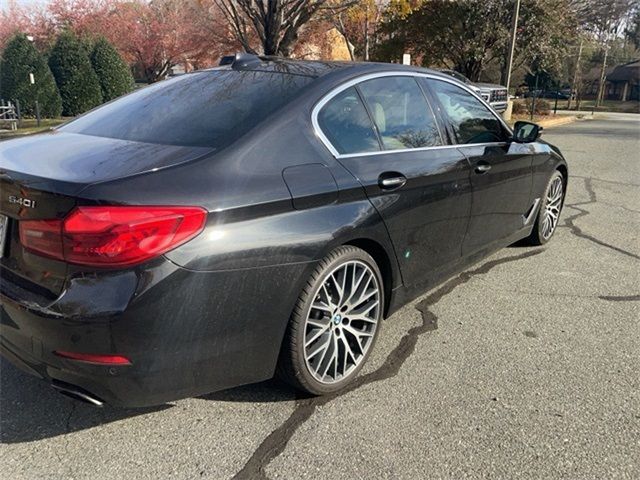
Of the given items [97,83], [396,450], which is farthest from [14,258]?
[97,83]

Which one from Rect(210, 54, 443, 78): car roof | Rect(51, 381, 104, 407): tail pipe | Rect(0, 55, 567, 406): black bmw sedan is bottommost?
Rect(51, 381, 104, 407): tail pipe

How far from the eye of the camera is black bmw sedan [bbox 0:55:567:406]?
202 cm

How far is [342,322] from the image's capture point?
9.09ft

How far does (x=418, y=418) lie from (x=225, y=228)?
1316 millimetres

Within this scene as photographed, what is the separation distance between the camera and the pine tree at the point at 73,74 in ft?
62.6

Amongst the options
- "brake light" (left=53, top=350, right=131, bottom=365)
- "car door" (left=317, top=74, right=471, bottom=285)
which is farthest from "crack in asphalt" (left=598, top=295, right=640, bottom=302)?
"brake light" (left=53, top=350, right=131, bottom=365)

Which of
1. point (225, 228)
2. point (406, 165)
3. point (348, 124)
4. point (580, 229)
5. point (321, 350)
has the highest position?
point (348, 124)

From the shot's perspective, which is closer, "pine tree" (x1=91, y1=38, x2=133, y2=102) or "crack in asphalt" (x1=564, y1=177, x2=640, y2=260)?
"crack in asphalt" (x1=564, y1=177, x2=640, y2=260)

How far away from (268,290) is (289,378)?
0.54 m

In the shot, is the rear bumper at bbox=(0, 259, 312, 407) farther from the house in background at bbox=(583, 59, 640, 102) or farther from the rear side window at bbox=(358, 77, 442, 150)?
the house in background at bbox=(583, 59, 640, 102)

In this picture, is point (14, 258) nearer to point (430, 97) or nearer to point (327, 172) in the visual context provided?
point (327, 172)

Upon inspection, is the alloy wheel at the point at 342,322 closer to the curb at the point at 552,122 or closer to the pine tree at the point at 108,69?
the pine tree at the point at 108,69

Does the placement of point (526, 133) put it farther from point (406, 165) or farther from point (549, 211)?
point (406, 165)

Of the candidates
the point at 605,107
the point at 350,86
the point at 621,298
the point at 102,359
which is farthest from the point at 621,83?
the point at 102,359
